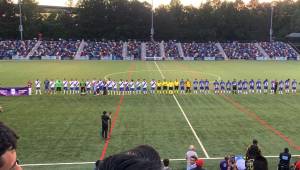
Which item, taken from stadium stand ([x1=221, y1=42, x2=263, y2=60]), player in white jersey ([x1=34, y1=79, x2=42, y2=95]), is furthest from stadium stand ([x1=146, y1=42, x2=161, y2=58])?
player in white jersey ([x1=34, y1=79, x2=42, y2=95])

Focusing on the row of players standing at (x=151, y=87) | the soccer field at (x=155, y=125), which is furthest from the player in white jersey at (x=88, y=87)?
the soccer field at (x=155, y=125)

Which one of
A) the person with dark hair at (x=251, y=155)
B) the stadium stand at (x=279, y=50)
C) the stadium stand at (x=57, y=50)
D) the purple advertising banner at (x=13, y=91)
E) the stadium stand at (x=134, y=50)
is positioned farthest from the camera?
the stadium stand at (x=279, y=50)

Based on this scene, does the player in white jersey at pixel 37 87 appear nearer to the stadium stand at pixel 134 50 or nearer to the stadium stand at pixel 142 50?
the stadium stand at pixel 142 50

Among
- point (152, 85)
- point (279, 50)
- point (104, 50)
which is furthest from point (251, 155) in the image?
point (279, 50)

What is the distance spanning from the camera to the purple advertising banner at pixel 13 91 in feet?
89.4

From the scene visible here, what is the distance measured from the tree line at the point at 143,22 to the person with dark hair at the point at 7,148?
8084 cm

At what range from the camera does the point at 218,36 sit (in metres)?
86.3

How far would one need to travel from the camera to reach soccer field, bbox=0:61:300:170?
47.0 feet

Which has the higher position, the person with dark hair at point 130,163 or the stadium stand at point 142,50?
the stadium stand at point 142,50

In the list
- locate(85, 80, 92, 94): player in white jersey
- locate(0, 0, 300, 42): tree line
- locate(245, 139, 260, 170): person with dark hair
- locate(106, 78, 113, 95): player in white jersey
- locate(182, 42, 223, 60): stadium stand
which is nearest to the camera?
locate(245, 139, 260, 170): person with dark hair

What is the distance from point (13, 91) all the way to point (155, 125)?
13161 millimetres

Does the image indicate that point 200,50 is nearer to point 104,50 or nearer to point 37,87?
point 104,50

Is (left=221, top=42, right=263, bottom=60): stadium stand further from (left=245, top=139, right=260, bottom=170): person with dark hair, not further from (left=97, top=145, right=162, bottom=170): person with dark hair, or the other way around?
(left=97, top=145, right=162, bottom=170): person with dark hair

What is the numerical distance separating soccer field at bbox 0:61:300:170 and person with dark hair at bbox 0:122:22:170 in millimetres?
10932
